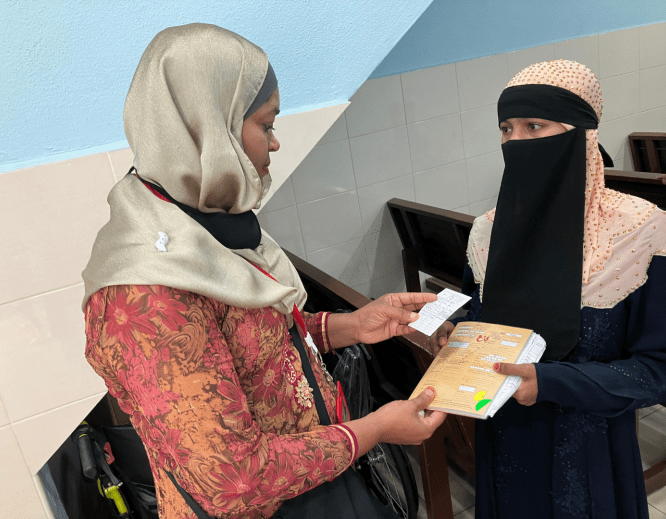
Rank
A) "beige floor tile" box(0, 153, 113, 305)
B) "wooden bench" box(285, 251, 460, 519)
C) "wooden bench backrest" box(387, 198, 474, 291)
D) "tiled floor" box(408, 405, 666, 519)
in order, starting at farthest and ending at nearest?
"wooden bench backrest" box(387, 198, 474, 291) < "tiled floor" box(408, 405, 666, 519) < "wooden bench" box(285, 251, 460, 519) < "beige floor tile" box(0, 153, 113, 305)

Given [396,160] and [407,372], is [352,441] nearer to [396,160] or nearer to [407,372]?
[407,372]

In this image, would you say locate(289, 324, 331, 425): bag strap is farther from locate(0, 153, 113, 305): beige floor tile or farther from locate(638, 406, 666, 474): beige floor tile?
locate(638, 406, 666, 474): beige floor tile

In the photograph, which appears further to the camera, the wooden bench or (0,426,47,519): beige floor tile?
the wooden bench

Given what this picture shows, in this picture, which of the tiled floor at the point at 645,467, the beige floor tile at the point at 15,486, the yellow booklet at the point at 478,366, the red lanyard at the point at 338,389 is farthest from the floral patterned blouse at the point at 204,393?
the tiled floor at the point at 645,467

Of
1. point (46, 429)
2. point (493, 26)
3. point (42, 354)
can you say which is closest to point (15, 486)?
point (46, 429)

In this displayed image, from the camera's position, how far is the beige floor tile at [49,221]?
1.39 metres

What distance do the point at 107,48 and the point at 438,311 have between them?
1.14 metres

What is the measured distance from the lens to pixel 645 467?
2004 mm

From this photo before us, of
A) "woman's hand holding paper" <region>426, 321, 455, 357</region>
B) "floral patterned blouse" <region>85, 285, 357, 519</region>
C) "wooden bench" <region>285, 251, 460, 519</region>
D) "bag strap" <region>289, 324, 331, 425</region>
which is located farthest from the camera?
"wooden bench" <region>285, 251, 460, 519</region>

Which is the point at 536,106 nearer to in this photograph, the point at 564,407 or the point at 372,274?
the point at 564,407

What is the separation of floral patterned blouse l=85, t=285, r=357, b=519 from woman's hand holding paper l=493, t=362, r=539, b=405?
37cm

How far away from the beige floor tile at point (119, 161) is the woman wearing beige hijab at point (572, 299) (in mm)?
1034

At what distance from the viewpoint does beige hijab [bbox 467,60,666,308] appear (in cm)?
108

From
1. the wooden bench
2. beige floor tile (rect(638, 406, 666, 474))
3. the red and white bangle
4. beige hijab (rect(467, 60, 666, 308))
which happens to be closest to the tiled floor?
beige floor tile (rect(638, 406, 666, 474))
